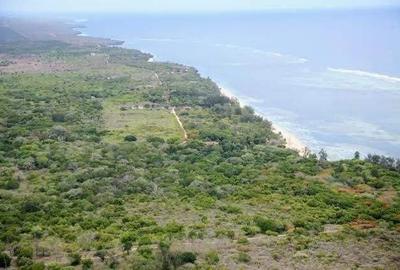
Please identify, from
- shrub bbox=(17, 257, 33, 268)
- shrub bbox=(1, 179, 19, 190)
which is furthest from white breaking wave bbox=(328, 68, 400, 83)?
shrub bbox=(17, 257, 33, 268)

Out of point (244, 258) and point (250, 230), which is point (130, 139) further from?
point (244, 258)

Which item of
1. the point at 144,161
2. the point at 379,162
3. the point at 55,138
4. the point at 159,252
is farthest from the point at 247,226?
the point at 55,138

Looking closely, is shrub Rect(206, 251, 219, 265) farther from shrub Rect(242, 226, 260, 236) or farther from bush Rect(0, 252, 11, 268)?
bush Rect(0, 252, 11, 268)

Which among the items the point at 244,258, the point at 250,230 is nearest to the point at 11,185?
the point at 250,230

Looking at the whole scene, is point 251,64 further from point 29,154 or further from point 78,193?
point 78,193

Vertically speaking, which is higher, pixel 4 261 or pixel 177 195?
pixel 177 195
